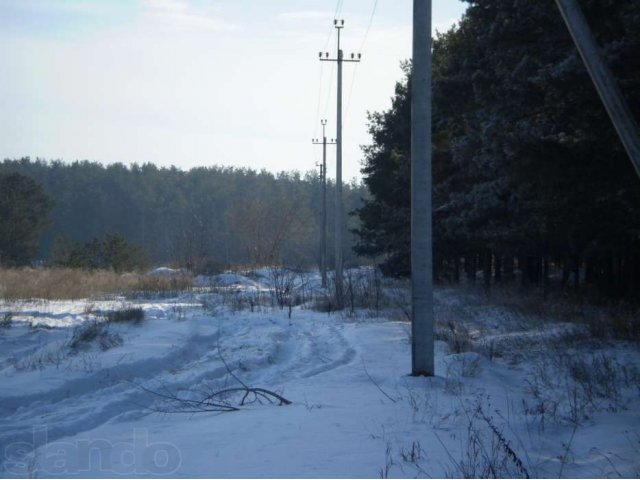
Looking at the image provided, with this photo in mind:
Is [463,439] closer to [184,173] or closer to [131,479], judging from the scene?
[131,479]

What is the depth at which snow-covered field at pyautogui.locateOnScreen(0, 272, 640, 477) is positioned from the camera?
502cm

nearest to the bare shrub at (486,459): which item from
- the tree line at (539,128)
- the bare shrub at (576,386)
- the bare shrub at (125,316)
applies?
the bare shrub at (576,386)

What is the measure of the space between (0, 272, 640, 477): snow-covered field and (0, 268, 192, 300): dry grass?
9305 mm

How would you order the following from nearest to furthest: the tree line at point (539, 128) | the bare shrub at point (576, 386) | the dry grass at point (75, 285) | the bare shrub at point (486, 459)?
1. the bare shrub at point (486, 459)
2. the bare shrub at point (576, 386)
3. the tree line at point (539, 128)
4. the dry grass at point (75, 285)

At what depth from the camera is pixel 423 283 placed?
8602mm

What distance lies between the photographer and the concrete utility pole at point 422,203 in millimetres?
8555

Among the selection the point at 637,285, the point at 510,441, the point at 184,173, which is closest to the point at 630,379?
the point at 510,441

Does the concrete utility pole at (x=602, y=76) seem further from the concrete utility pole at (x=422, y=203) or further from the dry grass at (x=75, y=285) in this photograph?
the dry grass at (x=75, y=285)

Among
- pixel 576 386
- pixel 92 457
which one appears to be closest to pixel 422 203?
pixel 576 386

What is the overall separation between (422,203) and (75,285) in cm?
2011

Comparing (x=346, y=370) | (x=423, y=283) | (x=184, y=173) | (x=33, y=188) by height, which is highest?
(x=184, y=173)

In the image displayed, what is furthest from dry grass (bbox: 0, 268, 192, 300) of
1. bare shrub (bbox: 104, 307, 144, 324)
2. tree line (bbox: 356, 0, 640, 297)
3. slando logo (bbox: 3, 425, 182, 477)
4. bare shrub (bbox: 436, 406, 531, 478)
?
bare shrub (bbox: 436, 406, 531, 478)

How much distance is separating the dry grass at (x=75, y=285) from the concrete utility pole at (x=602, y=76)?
1795 centimetres

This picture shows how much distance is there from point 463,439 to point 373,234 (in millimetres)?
34960
